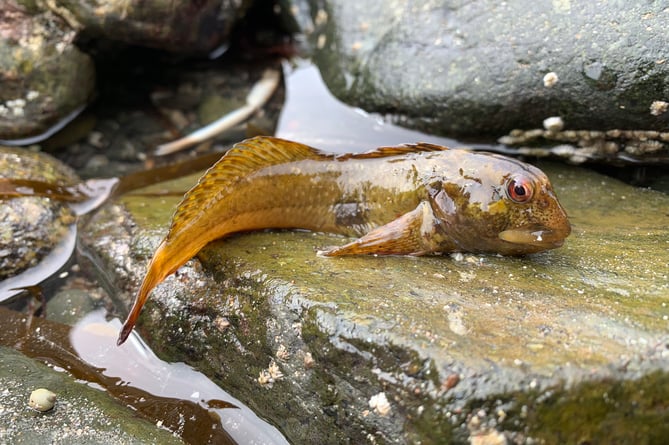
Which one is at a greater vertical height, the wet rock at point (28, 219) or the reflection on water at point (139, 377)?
the wet rock at point (28, 219)

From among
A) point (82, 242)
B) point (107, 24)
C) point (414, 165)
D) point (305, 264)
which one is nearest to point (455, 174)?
point (414, 165)

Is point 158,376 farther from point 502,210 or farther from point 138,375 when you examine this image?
point 502,210

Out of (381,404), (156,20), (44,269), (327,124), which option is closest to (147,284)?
(381,404)

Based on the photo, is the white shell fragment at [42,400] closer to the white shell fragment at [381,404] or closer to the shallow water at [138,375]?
the shallow water at [138,375]

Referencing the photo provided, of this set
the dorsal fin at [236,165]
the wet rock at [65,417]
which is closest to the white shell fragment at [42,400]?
the wet rock at [65,417]

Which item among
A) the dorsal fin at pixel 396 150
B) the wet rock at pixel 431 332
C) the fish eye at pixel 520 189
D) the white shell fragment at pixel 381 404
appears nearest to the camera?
the wet rock at pixel 431 332

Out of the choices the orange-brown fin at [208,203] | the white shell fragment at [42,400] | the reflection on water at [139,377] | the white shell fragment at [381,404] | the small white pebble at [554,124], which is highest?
the small white pebble at [554,124]
